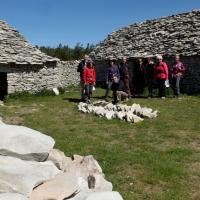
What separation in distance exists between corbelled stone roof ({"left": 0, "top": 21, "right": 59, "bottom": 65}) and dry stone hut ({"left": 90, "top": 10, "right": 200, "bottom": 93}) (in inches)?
207

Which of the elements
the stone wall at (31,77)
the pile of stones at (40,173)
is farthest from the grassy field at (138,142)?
the stone wall at (31,77)

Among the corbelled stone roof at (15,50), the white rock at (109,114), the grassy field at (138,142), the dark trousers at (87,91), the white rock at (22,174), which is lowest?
the grassy field at (138,142)

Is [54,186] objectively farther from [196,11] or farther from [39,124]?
[196,11]

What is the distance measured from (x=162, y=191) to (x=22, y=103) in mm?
13125

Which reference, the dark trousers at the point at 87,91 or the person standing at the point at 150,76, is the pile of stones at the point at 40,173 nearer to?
the dark trousers at the point at 87,91

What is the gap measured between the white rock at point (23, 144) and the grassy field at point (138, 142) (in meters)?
1.64

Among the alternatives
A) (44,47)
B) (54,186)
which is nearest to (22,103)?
(54,186)

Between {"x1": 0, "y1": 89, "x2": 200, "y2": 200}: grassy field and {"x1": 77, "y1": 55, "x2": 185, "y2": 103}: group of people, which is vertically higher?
{"x1": 77, "y1": 55, "x2": 185, "y2": 103}: group of people

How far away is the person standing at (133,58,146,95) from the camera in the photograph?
2103cm

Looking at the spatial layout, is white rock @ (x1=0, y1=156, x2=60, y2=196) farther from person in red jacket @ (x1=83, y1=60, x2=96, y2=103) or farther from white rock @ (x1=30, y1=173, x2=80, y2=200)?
person in red jacket @ (x1=83, y1=60, x2=96, y2=103)

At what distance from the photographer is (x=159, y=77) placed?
20078 mm

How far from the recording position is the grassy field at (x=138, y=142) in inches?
341

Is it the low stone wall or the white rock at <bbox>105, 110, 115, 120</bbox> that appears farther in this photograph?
the low stone wall

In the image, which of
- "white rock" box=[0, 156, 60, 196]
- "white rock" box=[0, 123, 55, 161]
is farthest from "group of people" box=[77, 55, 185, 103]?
"white rock" box=[0, 156, 60, 196]
